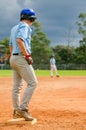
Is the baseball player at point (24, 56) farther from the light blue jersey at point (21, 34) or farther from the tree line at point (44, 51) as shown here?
the tree line at point (44, 51)

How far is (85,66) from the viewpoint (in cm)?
9900

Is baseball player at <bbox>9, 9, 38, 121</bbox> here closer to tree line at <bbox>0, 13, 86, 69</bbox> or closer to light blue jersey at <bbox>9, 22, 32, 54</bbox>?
light blue jersey at <bbox>9, 22, 32, 54</bbox>

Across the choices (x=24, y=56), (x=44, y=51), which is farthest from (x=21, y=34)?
(x=44, y=51)

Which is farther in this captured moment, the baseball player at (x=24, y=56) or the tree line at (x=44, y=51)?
the tree line at (x=44, y=51)

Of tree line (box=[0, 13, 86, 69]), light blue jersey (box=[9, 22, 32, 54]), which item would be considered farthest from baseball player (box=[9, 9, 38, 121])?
tree line (box=[0, 13, 86, 69])

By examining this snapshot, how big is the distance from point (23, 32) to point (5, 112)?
262 cm

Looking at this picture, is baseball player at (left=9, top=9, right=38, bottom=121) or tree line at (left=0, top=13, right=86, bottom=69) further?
tree line at (left=0, top=13, right=86, bottom=69)

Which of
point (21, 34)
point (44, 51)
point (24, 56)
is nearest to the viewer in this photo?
point (21, 34)

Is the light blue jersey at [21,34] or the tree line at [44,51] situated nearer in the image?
the light blue jersey at [21,34]

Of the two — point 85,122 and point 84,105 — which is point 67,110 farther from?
point 85,122

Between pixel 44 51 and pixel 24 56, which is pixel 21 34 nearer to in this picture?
pixel 24 56

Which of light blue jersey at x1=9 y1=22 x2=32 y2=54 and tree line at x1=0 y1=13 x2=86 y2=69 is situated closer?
light blue jersey at x1=9 y1=22 x2=32 y2=54

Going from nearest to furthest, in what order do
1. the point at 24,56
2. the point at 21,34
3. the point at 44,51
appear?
the point at 21,34 → the point at 24,56 → the point at 44,51

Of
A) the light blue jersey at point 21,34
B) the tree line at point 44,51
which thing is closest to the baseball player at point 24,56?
the light blue jersey at point 21,34
